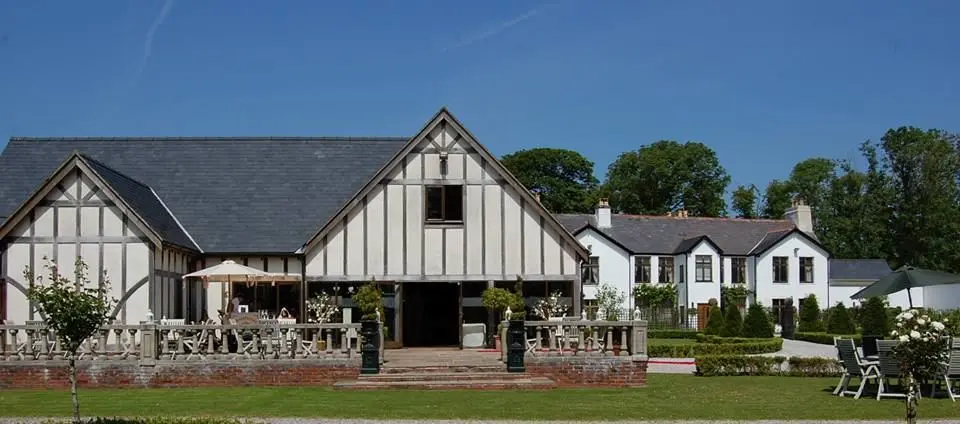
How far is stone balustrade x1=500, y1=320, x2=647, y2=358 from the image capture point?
2114cm

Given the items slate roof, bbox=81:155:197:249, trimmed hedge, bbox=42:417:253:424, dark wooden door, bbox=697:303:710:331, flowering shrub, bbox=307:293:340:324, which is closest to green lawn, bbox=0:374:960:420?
trimmed hedge, bbox=42:417:253:424

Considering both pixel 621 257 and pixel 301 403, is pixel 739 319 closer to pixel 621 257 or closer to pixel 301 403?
pixel 621 257

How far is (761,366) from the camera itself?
2366 centimetres

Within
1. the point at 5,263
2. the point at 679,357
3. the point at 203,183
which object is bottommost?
the point at 679,357

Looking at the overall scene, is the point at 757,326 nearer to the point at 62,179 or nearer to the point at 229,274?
the point at 229,274

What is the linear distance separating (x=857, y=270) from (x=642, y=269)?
14.7 m

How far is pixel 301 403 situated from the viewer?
17094 mm

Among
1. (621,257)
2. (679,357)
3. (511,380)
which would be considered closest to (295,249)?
(511,380)

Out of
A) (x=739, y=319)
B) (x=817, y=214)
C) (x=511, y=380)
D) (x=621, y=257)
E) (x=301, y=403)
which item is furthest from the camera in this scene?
(x=817, y=214)

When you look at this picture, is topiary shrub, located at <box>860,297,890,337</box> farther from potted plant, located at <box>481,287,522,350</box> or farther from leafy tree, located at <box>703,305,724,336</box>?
potted plant, located at <box>481,287,522,350</box>

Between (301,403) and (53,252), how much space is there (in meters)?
9.37

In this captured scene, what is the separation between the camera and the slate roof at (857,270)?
198 ft

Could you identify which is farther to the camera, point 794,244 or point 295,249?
point 794,244

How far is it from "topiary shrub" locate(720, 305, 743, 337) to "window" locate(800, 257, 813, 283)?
1770 cm
